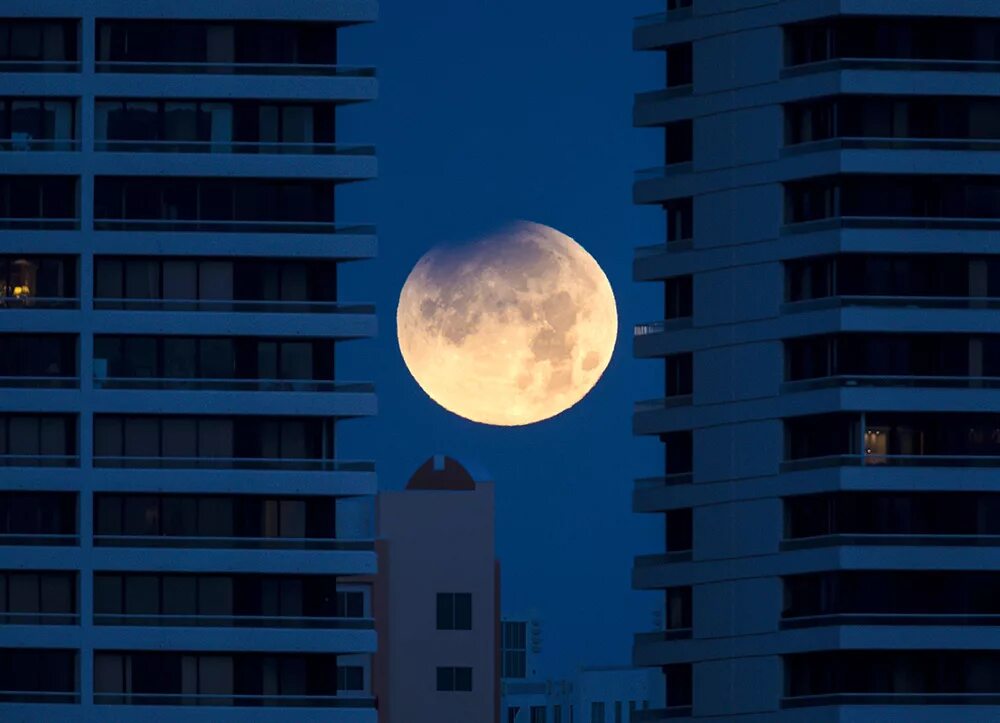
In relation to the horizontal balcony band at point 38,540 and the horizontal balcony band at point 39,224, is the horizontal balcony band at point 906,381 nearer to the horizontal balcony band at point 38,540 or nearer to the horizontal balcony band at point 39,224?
the horizontal balcony band at point 38,540

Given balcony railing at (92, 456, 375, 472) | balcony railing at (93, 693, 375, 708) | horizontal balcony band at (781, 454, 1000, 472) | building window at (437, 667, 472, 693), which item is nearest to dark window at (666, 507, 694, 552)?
horizontal balcony band at (781, 454, 1000, 472)

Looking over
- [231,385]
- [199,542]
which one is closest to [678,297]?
[231,385]

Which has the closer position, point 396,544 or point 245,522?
point 245,522

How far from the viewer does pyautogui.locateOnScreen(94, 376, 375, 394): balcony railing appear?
454 ft

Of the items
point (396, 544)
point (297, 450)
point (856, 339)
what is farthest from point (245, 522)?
point (396, 544)

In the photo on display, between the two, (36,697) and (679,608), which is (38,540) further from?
(679,608)

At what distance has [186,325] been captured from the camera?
454 feet

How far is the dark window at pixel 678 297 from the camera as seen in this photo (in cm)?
14088

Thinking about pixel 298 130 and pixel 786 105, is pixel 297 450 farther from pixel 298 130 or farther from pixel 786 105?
pixel 786 105

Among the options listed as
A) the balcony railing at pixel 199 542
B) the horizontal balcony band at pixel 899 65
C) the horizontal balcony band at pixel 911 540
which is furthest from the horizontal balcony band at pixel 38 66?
the horizontal balcony band at pixel 911 540

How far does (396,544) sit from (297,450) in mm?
41456

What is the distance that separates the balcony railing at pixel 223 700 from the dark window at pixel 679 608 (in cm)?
1447

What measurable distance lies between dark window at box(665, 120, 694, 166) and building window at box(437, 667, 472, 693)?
153 ft

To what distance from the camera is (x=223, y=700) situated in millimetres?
136000
